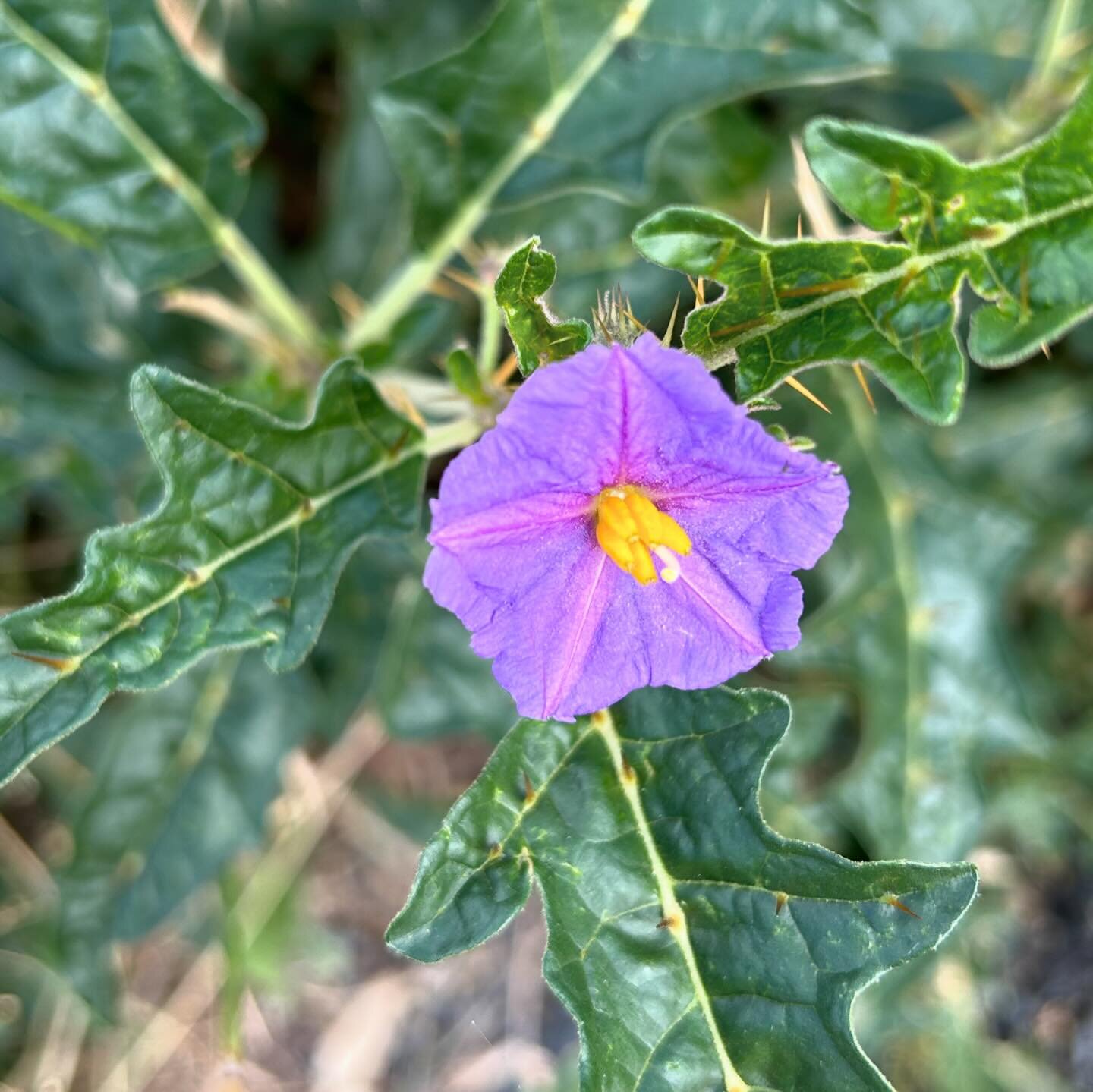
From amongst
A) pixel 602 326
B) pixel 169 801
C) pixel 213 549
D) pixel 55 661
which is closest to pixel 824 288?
pixel 602 326

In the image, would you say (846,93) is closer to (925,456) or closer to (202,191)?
(925,456)

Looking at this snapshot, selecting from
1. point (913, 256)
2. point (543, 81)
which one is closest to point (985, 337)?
point (913, 256)

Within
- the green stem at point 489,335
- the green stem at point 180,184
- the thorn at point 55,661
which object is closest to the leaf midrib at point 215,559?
the thorn at point 55,661

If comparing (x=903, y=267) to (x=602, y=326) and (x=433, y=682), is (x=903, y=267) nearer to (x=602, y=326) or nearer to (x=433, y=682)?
(x=602, y=326)

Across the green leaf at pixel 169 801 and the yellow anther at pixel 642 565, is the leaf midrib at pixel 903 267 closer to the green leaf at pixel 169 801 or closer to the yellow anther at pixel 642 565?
the yellow anther at pixel 642 565

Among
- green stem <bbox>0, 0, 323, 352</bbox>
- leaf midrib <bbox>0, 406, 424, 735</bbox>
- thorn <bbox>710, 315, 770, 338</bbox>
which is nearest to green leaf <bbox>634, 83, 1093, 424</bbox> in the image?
thorn <bbox>710, 315, 770, 338</bbox>

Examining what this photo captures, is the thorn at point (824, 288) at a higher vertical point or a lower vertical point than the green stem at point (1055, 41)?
higher

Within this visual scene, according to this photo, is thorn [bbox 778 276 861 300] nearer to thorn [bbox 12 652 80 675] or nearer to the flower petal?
the flower petal
